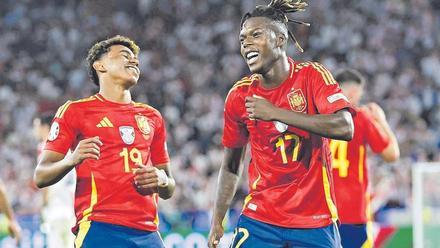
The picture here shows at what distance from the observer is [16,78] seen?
20328mm

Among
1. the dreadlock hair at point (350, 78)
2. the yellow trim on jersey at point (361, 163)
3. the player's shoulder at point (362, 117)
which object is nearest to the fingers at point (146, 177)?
the yellow trim on jersey at point (361, 163)

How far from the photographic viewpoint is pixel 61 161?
5770 millimetres

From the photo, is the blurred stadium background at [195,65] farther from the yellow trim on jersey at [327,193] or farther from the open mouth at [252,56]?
the open mouth at [252,56]

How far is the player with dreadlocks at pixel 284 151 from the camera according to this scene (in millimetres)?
5461

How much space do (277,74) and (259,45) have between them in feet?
0.68

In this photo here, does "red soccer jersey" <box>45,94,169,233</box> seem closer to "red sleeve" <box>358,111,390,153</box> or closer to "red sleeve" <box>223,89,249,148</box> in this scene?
"red sleeve" <box>223,89,249,148</box>

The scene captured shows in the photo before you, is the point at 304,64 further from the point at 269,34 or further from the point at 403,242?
the point at 403,242

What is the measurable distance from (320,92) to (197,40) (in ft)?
53.3

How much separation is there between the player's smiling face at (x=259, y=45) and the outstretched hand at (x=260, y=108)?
370 mm

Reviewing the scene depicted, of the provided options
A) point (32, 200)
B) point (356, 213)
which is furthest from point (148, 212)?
point (32, 200)

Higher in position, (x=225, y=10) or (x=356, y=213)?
(x=225, y=10)

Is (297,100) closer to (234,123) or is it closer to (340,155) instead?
(234,123)

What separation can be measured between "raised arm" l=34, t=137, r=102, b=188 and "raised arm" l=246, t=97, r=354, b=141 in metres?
1.00

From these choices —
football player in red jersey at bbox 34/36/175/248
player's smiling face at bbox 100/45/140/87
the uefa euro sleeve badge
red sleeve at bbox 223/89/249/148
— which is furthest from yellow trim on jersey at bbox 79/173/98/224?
red sleeve at bbox 223/89/249/148
